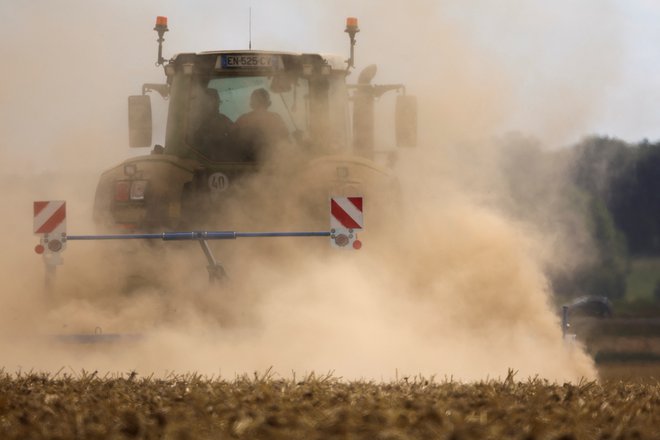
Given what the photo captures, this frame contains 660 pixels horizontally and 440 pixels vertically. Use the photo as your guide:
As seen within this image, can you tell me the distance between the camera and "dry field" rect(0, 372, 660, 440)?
6.22 meters

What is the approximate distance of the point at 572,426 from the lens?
256 inches

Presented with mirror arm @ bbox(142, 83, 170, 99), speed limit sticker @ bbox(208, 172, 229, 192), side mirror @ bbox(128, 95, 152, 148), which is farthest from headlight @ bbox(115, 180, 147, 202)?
mirror arm @ bbox(142, 83, 170, 99)

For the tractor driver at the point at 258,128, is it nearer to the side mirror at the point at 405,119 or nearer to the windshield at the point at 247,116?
the windshield at the point at 247,116

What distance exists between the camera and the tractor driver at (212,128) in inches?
492

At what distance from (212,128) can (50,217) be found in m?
1.76

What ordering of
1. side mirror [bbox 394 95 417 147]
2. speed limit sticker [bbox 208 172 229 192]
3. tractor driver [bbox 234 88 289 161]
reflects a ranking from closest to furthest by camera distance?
speed limit sticker [bbox 208 172 229 192]
tractor driver [bbox 234 88 289 161]
side mirror [bbox 394 95 417 147]

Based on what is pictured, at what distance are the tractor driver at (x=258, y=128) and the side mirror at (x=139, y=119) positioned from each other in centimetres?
96

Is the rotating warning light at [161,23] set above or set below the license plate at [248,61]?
above

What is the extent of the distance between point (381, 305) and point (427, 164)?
9.14 ft

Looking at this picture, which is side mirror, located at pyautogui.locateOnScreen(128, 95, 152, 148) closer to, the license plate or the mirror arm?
the mirror arm

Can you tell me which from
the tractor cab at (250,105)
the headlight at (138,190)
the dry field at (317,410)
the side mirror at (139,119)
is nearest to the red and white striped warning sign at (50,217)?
the headlight at (138,190)

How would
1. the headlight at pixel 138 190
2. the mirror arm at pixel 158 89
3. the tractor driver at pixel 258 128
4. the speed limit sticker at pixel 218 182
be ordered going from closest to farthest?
the headlight at pixel 138 190, the speed limit sticker at pixel 218 182, the tractor driver at pixel 258 128, the mirror arm at pixel 158 89

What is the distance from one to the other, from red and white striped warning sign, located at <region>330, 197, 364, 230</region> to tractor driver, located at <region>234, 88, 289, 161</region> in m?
1.43

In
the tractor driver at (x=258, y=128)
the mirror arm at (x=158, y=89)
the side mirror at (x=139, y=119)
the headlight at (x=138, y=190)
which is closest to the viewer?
the headlight at (x=138, y=190)
